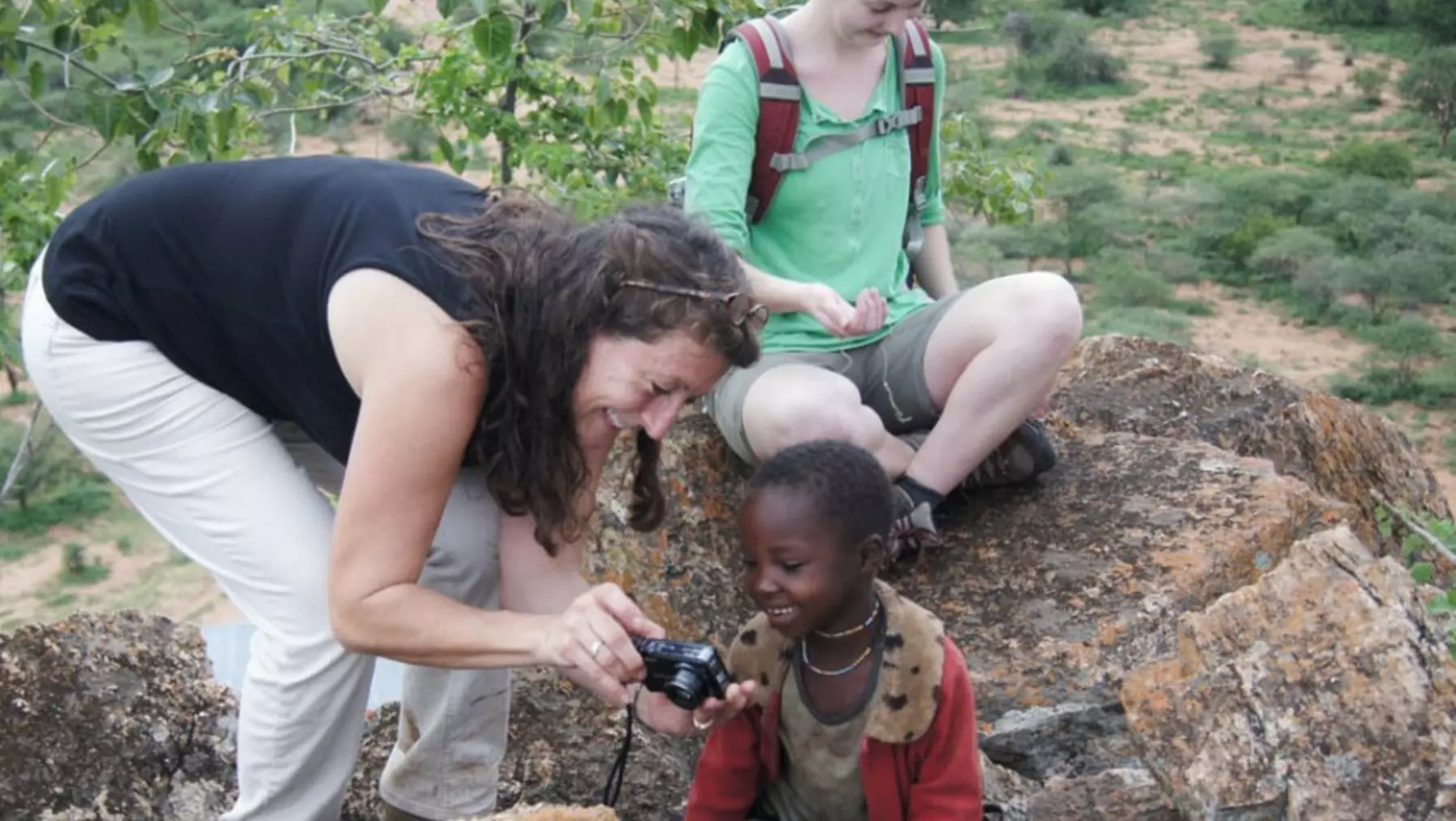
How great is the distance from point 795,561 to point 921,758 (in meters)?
0.41

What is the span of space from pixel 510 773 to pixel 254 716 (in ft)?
2.55

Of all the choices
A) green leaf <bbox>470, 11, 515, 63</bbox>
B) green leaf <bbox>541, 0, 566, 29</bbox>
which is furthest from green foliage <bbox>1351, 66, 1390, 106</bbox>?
green leaf <bbox>470, 11, 515, 63</bbox>

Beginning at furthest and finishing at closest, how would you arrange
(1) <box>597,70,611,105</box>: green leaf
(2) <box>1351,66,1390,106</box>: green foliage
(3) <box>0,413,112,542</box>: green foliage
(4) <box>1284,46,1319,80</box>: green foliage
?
(4) <box>1284,46,1319,80</box>: green foliage, (2) <box>1351,66,1390,106</box>: green foliage, (3) <box>0,413,112,542</box>: green foliage, (1) <box>597,70,611,105</box>: green leaf

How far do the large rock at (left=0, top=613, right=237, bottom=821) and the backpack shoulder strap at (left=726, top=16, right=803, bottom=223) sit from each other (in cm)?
168

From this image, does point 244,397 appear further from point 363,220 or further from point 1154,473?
point 1154,473

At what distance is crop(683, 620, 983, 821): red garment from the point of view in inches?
108

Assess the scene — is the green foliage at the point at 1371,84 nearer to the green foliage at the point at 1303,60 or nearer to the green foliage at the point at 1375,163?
the green foliage at the point at 1303,60

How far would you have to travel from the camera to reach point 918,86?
400cm

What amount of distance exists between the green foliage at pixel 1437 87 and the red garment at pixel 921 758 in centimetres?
2592

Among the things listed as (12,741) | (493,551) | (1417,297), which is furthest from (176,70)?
(1417,297)

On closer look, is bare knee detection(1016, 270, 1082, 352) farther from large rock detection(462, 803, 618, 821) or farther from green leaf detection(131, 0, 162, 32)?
green leaf detection(131, 0, 162, 32)

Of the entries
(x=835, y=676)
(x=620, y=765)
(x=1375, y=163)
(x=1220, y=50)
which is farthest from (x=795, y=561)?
(x=1220, y=50)

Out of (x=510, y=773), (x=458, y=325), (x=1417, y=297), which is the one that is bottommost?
(x=1417, y=297)

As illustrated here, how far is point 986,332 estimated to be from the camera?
12.3 ft
